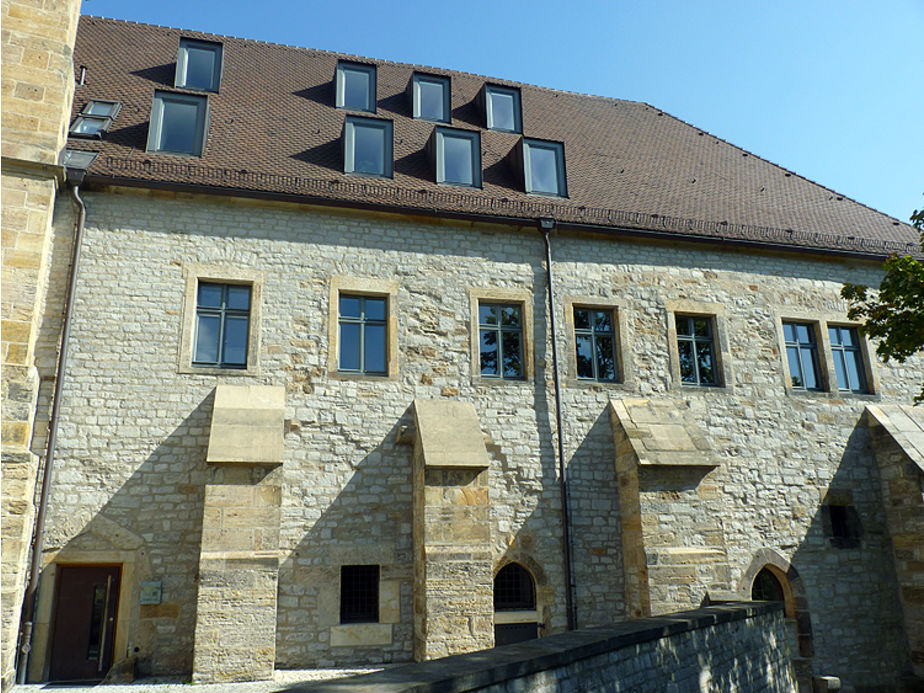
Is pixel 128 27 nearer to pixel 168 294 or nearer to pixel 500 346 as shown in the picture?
pixel 168 294

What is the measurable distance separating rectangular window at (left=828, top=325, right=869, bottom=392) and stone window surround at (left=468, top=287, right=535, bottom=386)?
19.4ft

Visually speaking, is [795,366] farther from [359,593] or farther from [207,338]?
[207,338]

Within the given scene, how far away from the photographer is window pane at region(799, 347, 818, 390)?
43.3 feet

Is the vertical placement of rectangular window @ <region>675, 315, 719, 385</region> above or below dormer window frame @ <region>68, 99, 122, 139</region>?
below

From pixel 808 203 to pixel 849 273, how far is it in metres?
2.28

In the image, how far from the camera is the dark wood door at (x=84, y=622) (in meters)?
9.04

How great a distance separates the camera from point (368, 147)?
1266cm

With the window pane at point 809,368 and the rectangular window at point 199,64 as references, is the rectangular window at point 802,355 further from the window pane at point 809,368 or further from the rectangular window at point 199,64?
the rectangular window at point 199,64

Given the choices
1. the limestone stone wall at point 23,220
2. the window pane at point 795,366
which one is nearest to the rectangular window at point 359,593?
the limestone stone wall at point 23,220

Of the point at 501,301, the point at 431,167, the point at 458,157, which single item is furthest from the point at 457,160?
the point at 501,301

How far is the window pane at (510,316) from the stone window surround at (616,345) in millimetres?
797

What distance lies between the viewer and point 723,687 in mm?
7582

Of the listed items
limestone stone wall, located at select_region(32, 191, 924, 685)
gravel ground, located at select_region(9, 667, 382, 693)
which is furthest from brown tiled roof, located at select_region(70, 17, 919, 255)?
gravel ground, located at select_region(9, 667, 382, 693)

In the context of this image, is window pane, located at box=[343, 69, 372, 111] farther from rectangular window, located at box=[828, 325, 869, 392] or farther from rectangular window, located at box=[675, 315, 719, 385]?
rectangular window, located at box=[828, 325, 869, 392]
